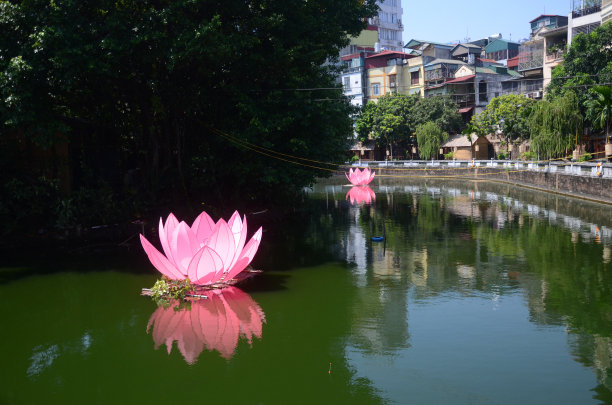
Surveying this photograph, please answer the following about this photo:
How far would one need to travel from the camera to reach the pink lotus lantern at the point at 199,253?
8633 millimetres

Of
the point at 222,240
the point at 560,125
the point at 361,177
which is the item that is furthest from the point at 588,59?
the point at 222,240

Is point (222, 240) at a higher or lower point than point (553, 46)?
lower

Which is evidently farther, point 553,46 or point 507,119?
point 507,119

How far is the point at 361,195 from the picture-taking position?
2802 cm

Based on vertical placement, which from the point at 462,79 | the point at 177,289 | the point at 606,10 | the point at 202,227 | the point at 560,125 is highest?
the point at 606,10

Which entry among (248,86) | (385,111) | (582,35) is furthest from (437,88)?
(248,86)

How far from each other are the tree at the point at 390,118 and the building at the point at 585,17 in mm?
13623

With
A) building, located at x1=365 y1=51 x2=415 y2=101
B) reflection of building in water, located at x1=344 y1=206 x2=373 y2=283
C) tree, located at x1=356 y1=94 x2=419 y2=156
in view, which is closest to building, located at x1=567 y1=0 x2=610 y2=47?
tree, located at x1=356 y1=94 x2=419 y2=156

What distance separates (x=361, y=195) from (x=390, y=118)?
65.7 ft

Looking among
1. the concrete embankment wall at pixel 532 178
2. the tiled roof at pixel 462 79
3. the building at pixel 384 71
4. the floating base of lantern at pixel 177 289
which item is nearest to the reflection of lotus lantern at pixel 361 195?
the concrete embankment wall at pixel 532 178

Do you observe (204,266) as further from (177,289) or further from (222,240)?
(177,289)

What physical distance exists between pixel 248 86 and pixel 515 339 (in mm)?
10220

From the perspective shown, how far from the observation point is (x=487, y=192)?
27.4 meters

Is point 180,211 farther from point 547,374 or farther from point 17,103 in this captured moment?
point 547,374
